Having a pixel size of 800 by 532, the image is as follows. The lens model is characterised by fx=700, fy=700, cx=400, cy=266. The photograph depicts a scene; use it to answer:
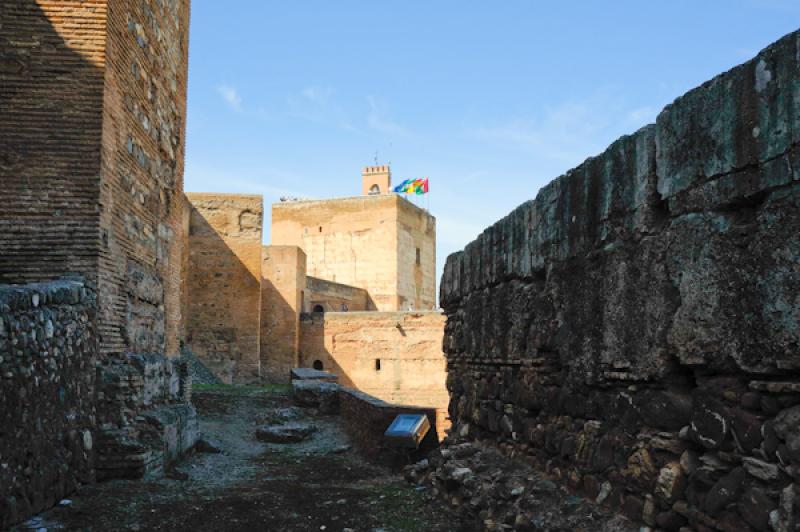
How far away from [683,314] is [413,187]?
39.8m

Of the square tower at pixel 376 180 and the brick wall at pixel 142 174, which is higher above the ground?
the square tower at pixel 376 180

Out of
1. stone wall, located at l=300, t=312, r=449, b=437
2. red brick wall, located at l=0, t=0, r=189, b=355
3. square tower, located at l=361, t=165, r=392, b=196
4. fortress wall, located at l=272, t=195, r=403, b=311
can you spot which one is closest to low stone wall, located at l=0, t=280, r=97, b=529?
red brick wall, located at l=0, t=0, r=189, b=355

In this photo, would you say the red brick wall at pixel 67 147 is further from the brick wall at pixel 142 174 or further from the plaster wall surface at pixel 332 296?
the plaster wall surface at pixel 332 296

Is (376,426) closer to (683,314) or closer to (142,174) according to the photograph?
(142,174)

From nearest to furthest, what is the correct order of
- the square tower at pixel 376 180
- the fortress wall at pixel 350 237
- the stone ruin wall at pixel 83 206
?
the stone ruin wall at pixel 83 206, the fortress wall at pixel 350 237, the square tower at pixel 376 180

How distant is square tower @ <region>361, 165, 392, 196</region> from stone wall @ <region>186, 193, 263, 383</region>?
23.7 m

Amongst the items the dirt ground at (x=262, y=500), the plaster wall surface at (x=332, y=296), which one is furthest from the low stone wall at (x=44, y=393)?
the plaster wall surface at (x=332, y=296)

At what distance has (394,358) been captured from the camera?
24594mm

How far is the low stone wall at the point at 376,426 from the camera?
8.50 m

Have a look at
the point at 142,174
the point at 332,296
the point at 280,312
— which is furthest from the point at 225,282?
the point at 142,174

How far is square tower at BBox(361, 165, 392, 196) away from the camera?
151 feet

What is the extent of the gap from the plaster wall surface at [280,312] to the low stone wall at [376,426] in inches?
547

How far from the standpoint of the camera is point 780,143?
7.99 ft

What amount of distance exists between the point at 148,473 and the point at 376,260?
30.5 m
